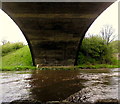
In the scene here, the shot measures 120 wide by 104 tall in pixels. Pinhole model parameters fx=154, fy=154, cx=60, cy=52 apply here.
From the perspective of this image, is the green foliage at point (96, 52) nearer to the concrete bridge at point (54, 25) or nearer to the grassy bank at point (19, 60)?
the concrete bridge at point (54, 25)

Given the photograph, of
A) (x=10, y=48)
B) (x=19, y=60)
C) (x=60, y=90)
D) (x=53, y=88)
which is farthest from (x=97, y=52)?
(x=60, y=90)

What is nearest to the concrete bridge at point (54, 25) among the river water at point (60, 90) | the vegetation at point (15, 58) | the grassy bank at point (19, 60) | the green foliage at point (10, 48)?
the grassy bank at point (19, 60)

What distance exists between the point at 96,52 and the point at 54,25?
47.1 ft

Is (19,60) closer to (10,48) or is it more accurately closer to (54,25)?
(10,48)

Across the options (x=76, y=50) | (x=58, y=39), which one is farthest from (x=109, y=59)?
(x=58, y=39)

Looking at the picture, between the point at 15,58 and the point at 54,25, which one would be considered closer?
the point at 54,25

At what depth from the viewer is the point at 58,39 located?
1845cm

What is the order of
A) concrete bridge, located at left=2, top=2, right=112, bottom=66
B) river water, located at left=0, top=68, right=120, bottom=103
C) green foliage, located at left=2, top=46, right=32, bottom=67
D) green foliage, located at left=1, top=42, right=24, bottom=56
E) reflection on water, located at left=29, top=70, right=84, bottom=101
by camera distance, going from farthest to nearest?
green foliage, located at left=1, top=42, right=24, bottom=56, green foliage, located at left=2, top=46, right=32, bottom=67, concrete bridge, located at left=2, top=2, right=112, bottom=66, reflection on water, located at left=29, top=70, right=84, bottom=101, river water, located at left=0, top=68, right=120, bottom=103

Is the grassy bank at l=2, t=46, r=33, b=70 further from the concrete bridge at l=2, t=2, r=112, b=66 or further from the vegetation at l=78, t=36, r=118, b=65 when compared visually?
the vegetation at l=78, t=36, r=118, b=65

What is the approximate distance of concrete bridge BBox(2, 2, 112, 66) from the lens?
11059mm

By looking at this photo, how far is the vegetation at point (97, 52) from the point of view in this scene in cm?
2692

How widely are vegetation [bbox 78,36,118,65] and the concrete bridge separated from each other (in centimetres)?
550

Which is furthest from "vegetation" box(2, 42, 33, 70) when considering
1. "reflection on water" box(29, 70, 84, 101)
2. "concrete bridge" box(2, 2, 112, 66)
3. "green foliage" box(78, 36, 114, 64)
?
"reflection on water" box(29, 70, 84, 101)

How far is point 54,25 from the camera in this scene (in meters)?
15.0
